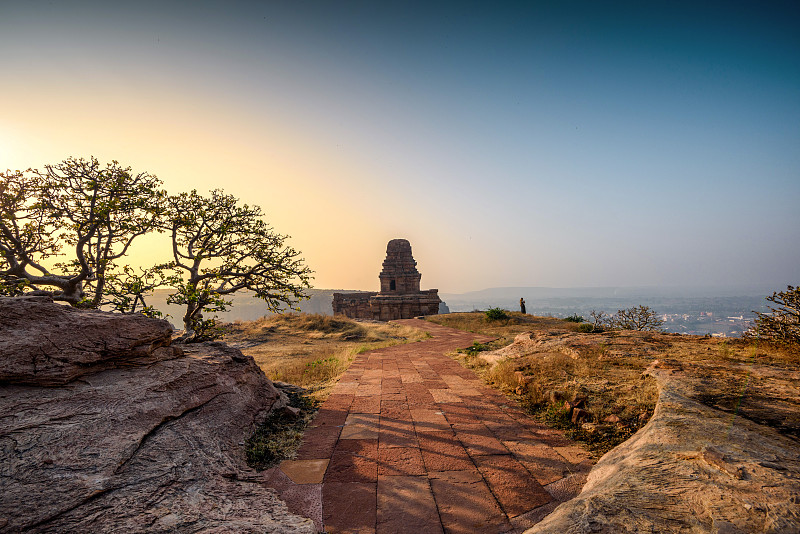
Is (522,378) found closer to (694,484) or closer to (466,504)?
(466,504)

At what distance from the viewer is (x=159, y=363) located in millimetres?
3910

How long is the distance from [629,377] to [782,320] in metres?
3.10

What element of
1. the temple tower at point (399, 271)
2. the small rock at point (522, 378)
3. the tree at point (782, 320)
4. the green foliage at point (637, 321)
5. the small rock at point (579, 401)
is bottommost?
the green foliage at point (637, 321)

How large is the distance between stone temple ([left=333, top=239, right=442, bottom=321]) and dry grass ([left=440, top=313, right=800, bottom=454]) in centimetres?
1565

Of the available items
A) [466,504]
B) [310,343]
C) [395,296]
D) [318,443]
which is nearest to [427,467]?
[466,504]

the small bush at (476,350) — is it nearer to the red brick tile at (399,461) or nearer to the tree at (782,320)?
the tree at (782,320)

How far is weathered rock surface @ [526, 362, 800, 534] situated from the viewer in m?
1.79

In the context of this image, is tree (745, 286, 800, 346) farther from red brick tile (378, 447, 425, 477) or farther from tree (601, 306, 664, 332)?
tree (601, 306, 664, 332)

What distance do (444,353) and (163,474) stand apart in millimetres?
8016

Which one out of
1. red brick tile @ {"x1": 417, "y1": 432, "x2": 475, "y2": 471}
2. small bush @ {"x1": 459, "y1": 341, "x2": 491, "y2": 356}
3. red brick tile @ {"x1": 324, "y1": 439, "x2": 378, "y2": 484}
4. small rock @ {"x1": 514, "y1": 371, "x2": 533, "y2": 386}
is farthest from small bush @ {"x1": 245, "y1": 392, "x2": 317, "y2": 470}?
small bush @ {"x1": 459, "y1": 341, "x2": 491, "y2": 356}

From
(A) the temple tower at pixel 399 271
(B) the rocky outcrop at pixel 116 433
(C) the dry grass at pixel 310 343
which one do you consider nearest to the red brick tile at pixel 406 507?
(B) the rocky outcrop at pixel 116 433

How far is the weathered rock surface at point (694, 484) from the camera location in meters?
1.79

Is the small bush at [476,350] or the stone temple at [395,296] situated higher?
the stone temple at [395,296]

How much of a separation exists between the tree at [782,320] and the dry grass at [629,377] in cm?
24
